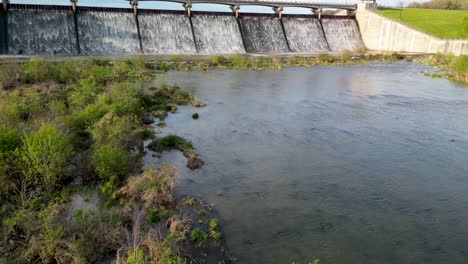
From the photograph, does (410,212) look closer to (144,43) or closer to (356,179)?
(356,179)

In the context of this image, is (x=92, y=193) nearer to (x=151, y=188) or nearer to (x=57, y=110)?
(x=151, y=188)

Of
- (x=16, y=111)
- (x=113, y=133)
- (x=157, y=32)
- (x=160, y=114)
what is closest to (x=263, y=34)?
(x=157, y=32)

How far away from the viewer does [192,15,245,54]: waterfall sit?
3981cm

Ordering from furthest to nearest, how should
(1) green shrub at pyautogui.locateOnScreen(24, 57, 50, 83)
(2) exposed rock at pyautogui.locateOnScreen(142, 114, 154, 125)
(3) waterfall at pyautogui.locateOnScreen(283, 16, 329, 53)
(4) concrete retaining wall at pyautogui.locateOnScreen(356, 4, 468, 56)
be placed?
1. (4) concrete retaining wall at pyautogui.locateOnScreen(356, 4, 468, 56)
2. (3) waterfall at pyautogui.locateOnScreen(283, 16, 329, 53)
3. (1) green shrub at pyautogui.locateOnScreen(24, 57, 50, 83)
4. (2) exposed rock at pyautogui.locateOnScreen(142, 114, 154, 125)

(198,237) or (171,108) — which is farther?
(171,108)

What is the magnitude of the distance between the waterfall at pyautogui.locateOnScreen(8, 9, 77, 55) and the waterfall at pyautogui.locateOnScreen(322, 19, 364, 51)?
30.0 m

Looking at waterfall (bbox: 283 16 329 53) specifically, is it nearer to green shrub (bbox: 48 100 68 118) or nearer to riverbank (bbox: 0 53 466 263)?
riverbank (bbox: 0 53 466 263)

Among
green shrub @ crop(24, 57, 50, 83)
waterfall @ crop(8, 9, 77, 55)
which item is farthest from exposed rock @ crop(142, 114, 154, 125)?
waterfall @ crop(8, 9, 77, 55)

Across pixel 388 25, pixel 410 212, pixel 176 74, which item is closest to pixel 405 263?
pixel 410 212

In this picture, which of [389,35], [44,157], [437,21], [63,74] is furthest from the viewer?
[437,21]

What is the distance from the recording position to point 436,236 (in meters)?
8.35

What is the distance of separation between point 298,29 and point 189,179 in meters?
38.9

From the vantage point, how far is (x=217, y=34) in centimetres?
4078

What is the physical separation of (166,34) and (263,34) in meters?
11.4
